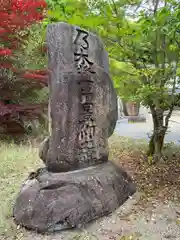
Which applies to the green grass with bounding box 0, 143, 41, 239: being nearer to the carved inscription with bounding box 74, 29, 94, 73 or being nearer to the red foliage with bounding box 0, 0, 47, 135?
the red foliage with bounding box 0, 0, 47, 135

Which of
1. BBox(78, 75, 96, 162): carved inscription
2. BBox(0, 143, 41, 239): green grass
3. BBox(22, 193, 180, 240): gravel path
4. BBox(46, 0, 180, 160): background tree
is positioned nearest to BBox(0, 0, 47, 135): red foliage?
BBox(0, 143, 41, 239): green grass

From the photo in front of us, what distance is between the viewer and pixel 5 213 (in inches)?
121

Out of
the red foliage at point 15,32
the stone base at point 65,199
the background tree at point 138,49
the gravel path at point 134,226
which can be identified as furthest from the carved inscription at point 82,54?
the red foliage at point 15,32

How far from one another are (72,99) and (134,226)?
1482mm

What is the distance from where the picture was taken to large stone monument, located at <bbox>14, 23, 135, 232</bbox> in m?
2.76

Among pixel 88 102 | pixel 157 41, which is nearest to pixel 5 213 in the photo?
pixel 88 102

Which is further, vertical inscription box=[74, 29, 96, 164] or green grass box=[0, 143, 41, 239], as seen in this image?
vertical inscription box=[74, 29, 96, 164]

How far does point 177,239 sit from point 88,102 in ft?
5.49

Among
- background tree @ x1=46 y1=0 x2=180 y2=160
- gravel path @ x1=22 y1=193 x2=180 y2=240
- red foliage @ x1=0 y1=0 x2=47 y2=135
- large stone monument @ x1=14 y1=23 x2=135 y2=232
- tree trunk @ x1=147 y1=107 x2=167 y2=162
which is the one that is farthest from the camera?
red foliage @ x1=0 y1=0 x2=47 y2=135

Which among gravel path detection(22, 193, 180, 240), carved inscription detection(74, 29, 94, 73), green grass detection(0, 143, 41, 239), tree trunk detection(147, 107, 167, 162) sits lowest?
gravel path detection(22, 193, 180, 240)

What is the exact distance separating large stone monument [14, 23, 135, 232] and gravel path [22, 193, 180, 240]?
82 millimetres

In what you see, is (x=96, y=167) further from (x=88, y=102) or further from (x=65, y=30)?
(x=65, y=30)

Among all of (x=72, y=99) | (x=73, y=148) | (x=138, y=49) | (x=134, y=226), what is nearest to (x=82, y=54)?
(x=72, y=99)

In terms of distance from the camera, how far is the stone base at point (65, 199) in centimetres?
271
